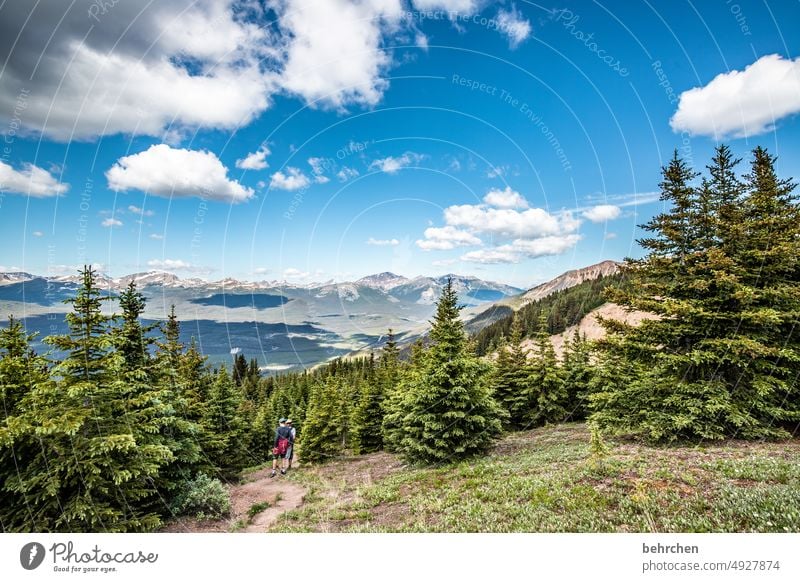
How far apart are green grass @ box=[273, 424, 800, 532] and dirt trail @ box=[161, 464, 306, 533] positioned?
94 centimetres

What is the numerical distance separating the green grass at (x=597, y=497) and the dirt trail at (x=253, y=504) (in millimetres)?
939

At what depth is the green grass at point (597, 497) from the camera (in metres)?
6.05

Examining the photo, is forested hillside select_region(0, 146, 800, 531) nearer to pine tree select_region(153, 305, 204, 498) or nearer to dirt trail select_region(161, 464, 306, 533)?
pine tree select_region(153, 305, 204, 498)

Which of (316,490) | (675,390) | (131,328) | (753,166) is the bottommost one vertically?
(316,490)

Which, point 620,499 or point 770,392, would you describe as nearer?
point 620,499

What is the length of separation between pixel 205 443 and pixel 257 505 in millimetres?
4707

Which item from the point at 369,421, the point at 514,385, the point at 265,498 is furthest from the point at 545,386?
the point at 265,498

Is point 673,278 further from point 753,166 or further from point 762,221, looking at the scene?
point 753,166

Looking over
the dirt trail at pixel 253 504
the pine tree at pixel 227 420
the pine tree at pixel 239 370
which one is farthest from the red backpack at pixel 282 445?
the pine tree at pixel 239 370

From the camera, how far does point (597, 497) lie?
743 centimetres

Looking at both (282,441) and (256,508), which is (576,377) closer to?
(282,441)

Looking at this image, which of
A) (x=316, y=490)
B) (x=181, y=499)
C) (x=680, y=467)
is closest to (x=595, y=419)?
(x=680, y=467)

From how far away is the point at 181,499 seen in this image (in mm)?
10672

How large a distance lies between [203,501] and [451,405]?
34.4 ft
